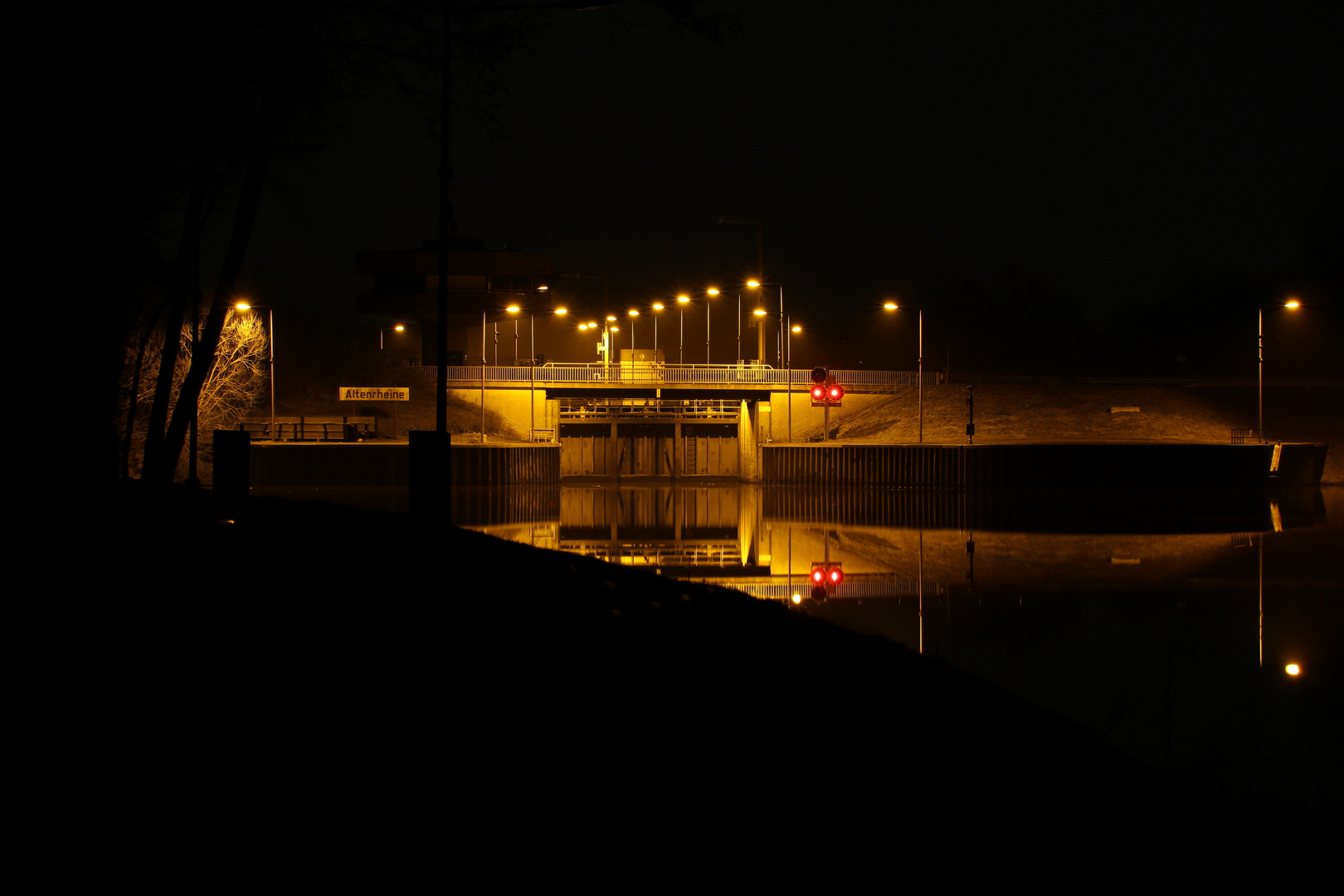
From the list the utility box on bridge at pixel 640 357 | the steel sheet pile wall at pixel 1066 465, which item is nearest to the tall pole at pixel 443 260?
the steel sheet pile wall at pixel 1066 465

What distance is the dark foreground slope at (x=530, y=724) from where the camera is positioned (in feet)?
14.7

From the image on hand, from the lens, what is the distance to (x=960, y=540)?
2458 cm

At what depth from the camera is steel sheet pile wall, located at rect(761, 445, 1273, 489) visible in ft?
141

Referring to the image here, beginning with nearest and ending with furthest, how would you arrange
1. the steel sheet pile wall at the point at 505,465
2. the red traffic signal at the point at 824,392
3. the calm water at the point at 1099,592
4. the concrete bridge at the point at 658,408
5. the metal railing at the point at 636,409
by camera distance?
the calm water at the point at 1099,592, the steel sheet pile wall at the point at 505,465, the red traffic signal at the point at 824,392, the concrete bridge at the point at 658,408, the metal railing at the point at 636,409

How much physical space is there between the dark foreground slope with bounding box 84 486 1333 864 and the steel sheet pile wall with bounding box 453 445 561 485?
1432 inches

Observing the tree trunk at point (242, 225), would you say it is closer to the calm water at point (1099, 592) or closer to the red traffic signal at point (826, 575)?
the calm water at point (1099, 592)

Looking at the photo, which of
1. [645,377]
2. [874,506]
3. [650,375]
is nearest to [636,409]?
[650,375]

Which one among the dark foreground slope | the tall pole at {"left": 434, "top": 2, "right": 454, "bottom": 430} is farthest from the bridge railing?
the dark foreground slope

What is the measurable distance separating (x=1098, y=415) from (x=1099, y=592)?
43.6 m

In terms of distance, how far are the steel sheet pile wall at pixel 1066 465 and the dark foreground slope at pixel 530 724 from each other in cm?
Answer: 3731

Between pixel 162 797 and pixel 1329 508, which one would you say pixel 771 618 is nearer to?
pixel 162 797

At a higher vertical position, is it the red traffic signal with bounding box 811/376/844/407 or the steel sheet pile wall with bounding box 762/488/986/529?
the red traffic signal with bounding box 811/376/844/407

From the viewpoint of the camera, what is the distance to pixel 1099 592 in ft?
53.8

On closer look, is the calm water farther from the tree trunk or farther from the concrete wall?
the concrete wall
